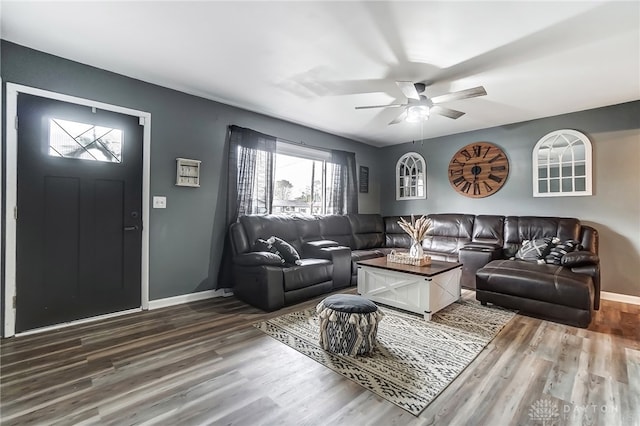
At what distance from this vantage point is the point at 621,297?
12.4 ft

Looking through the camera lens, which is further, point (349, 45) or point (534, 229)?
point (534, 229)

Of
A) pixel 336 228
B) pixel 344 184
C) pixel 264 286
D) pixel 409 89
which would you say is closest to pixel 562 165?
pixel 409 89

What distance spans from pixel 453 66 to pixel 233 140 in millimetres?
2764

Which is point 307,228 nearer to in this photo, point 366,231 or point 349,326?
point 366,231

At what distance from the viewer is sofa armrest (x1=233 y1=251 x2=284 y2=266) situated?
10.7 feet

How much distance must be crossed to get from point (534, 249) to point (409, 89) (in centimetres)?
273

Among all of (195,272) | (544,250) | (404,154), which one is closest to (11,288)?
(195,272)

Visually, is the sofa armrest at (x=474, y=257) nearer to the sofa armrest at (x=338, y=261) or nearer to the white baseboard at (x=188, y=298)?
the sofa armrest at (x=338, y=261)

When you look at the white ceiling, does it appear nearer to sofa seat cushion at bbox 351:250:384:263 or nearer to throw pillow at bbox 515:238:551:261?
throw pillow at bbox 515:238:551:261

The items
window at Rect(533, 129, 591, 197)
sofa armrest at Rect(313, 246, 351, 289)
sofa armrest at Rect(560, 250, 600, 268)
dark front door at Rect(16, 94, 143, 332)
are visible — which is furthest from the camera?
window at Rect(533, 129, 591, 197)

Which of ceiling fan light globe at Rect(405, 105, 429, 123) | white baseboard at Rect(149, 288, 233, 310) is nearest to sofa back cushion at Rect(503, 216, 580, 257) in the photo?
ceiling fan light globe at Rect(405, 105, 429, 123)

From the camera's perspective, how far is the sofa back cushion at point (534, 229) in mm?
3877

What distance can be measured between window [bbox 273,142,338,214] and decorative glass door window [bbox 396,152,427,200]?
5.28ft

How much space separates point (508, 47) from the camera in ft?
8.14
